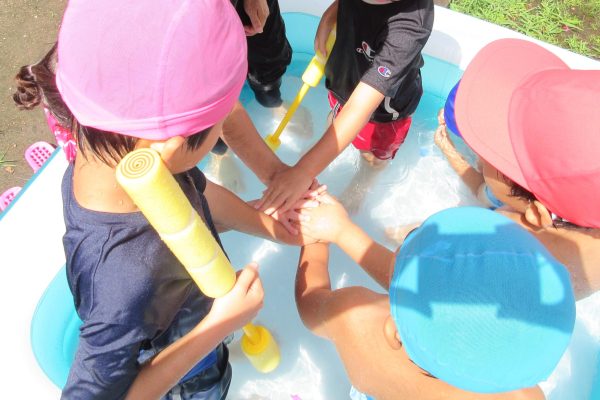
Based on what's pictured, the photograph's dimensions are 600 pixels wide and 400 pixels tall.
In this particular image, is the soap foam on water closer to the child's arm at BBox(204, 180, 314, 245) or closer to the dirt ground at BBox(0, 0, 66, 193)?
the child's arm at BBox(204, 180, 314, 245)

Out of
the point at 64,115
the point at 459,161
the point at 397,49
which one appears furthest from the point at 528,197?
the point at 64,115

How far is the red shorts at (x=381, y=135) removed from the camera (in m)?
1.84

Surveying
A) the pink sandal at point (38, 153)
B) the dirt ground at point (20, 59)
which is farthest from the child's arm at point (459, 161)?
the dirt ground at point (20, 59)

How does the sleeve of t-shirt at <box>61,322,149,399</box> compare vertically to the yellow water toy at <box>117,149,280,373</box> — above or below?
below

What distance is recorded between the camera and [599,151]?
1029 mm

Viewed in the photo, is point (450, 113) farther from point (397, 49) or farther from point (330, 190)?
point (330, 190)

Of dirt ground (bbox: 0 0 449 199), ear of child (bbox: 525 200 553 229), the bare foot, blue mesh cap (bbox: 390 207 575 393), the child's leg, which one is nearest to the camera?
blue mesh cap (bbox: 390 207 575 393)

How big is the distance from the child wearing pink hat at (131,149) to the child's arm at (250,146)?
447 millimetres

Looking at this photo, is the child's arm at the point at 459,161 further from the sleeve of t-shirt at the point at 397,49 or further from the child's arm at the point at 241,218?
the child's arm at the point at 241,218

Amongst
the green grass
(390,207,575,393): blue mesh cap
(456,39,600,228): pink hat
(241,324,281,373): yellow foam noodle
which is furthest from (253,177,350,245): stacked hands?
the green grass

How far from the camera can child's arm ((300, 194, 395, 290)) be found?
1.54m

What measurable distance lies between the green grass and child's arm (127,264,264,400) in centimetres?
229

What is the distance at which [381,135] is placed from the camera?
6.17ft

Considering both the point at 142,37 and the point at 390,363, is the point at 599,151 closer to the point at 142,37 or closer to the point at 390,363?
the point at 390,363
